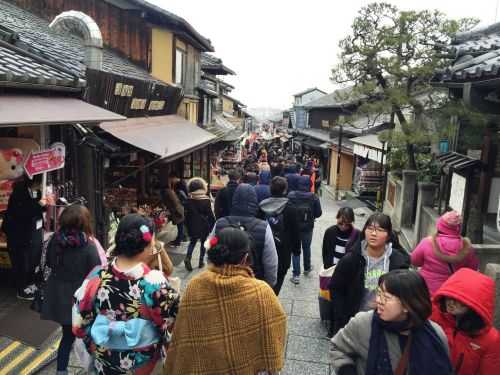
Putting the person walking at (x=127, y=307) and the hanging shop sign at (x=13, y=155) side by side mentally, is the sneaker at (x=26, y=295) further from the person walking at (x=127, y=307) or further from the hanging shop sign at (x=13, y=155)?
the person walking at (x=127, y=307)

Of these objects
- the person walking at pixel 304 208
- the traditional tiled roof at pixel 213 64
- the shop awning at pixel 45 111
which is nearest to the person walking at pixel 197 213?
the person walking at pixel 304 208

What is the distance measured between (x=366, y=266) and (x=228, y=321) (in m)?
1.99

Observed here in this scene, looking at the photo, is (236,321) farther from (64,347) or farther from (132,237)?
(64,347)

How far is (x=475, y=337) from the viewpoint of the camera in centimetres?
277

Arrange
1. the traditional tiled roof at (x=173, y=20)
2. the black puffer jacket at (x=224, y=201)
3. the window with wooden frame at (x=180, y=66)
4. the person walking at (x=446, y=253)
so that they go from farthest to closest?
the window with wooden frame at (x=180, y=66) < the traditional tiled roof at (x=173, y=20) < the black puffer jacket at (x=224, y=201) < the person walking at (x=446, y=253)

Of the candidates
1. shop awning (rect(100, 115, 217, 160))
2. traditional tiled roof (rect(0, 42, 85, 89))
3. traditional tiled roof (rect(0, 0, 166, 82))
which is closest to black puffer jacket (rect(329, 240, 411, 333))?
traditional tiled roof (rect(0, 42, 85, 89))

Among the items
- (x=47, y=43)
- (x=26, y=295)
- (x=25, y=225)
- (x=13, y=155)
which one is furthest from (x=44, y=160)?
(x=47, y=43)

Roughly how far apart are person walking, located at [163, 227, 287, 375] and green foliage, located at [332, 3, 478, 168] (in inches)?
426

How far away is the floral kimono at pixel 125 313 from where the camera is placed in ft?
9.18

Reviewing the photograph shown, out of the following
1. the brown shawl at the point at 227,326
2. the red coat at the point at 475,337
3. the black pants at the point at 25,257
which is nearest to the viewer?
the brown shawl at the point at 227,326

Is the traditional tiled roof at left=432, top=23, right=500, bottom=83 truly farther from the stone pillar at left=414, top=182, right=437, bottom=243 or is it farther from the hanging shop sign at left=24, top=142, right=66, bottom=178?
the hanging shop sign at left=24, top=142, right=66, bottom=178

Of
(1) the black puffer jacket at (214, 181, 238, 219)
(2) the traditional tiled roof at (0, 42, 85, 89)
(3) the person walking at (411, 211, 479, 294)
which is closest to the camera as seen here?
(3) the person walking at (411, 211, 479, 294)

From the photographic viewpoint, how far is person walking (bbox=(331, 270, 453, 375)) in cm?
237

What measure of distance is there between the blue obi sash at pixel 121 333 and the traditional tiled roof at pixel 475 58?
440 centimetres
